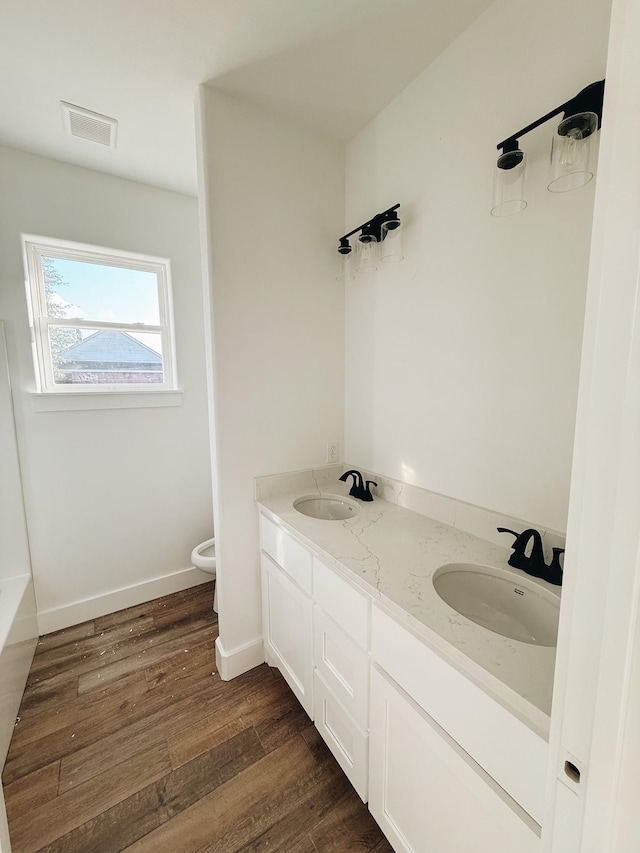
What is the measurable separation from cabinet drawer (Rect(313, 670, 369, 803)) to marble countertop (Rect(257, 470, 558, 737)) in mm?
538

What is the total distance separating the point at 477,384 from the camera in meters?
1.28

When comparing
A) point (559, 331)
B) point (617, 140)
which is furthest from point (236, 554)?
point (617, 140)

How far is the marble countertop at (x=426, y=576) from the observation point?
2.24ft

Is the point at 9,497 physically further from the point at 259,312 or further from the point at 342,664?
the point at 342,664

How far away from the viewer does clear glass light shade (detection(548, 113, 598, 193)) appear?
88 centimetres

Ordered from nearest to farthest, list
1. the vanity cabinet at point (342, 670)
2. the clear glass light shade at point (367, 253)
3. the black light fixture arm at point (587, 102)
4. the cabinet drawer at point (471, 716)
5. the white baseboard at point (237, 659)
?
the cabinet drawer at point (471, 716) < the black light fixture arm at point (587, 102) < the vanity cabinet at point (342, 670) < the clear glass light shade at point (367, 253) < the white baseboard at point (237, 659)

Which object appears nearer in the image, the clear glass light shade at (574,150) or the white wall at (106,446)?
the clear glass light shade at (574,150)

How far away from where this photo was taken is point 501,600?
107 centimetres

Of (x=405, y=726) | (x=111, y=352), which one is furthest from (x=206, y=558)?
(x=405, y=726)

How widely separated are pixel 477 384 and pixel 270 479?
1067 mm

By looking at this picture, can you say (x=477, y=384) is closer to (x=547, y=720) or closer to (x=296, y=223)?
(x=547, y=720)

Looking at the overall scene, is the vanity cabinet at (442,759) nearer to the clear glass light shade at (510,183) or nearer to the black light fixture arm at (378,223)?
the clear glass light shade at (510,183)

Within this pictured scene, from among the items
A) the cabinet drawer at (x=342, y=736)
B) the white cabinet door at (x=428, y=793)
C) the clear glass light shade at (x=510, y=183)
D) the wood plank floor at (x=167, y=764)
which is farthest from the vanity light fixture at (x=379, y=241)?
the wood plank floor at (x=167, y=764)

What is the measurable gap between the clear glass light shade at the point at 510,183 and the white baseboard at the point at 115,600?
270cm
